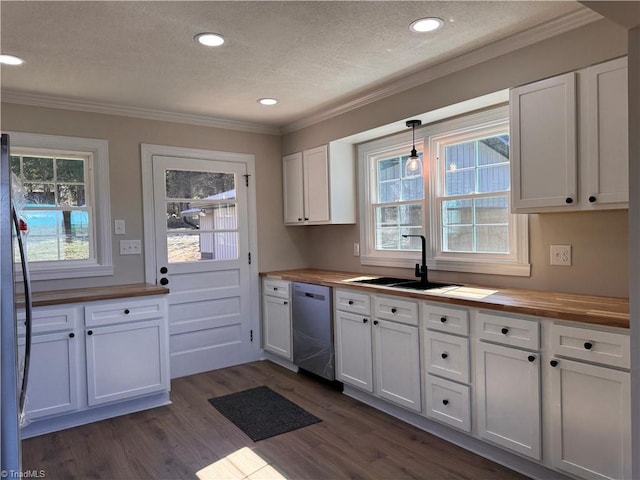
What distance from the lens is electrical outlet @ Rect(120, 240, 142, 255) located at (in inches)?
145

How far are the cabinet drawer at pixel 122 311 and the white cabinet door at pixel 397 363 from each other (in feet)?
5.42

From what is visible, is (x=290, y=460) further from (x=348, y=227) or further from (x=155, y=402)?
(x=348, y=227)

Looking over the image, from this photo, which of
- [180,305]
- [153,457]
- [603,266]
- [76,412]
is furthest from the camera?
[180,305]

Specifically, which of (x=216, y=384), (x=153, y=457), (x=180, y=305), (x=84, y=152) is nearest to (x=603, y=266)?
(x=153, y=457)

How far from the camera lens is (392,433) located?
2.78m

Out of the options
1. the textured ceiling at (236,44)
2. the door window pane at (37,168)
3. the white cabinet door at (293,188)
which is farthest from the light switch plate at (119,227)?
the white cabinet door at (293,188)

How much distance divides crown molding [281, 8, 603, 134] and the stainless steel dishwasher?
5.14ft

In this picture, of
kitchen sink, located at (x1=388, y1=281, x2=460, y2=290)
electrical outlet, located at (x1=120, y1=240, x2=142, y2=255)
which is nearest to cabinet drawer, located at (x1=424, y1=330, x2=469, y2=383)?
kitchen sink, located at (x1=388, y1=281, x2=460, y2=290)

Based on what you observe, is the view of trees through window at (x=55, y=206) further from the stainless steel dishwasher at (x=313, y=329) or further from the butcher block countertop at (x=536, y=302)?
the butcher block countertop at (x=536, y=302)

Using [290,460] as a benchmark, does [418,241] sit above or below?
above

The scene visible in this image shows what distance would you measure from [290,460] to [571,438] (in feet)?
4.82

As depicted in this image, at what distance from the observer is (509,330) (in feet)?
7.39

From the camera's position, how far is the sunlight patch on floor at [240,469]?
2328 mm

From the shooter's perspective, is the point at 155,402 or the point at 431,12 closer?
the point at 431,12
